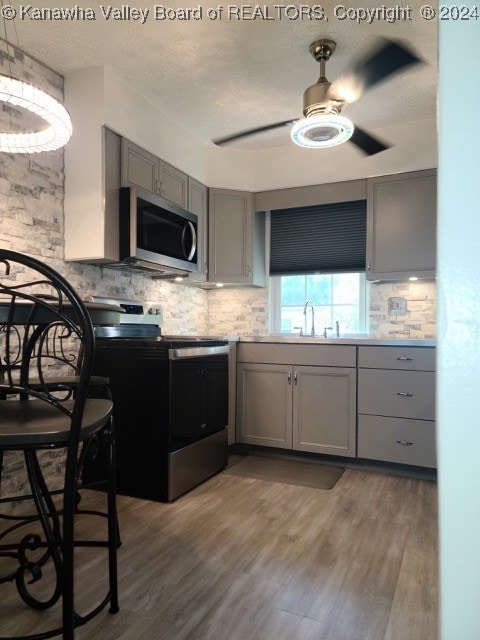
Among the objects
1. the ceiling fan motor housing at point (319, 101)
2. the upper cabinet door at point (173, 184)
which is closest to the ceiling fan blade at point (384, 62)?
the ceiling fan motor housing at point (319, 101)

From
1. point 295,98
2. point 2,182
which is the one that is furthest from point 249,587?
point 295,98

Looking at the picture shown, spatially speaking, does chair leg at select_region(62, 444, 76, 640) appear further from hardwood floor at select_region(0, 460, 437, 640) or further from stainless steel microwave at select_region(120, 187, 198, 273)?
stainless steel microwave at select_region(120, 187, 198, 273)

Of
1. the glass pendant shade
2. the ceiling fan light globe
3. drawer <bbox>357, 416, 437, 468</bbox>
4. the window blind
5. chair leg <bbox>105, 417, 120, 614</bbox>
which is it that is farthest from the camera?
the window blind

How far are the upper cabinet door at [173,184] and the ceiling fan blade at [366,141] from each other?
1375mm

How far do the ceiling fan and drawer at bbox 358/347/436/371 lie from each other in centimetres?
133

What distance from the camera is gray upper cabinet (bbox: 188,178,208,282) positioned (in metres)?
3.55

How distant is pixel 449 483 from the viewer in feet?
1.36

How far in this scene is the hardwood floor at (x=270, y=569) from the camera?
1.41 meters

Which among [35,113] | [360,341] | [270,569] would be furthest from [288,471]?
[35,113]

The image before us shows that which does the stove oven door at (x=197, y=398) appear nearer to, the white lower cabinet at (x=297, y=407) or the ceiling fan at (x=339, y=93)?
the white lower cabinet at (x=297, y=407)

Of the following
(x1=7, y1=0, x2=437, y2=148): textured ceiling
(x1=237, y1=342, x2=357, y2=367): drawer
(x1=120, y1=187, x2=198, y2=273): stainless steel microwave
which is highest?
(x1=7, y1=0, x2=437, y2=148): textured ceiling

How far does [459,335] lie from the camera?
1.35 feet

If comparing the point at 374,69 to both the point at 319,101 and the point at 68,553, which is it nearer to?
the point at 319,101

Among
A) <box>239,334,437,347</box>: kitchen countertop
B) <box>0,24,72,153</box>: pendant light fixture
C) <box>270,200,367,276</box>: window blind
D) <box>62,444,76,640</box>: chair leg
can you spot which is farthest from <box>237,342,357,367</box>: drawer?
<box>62,444,76,640</box>: chair leg
